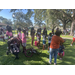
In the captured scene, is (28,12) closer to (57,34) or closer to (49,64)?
(57,34)

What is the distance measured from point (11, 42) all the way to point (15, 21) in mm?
1465

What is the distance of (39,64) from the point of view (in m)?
3.07

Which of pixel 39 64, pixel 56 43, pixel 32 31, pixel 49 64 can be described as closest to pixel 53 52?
pixel 56 43

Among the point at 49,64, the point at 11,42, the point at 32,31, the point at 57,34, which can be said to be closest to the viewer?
the point at 57,34

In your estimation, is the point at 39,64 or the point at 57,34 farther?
the point at 39,64

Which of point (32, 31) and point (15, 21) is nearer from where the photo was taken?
point (15, 21)

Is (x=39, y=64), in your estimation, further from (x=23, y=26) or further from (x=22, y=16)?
(x=22, y=16)

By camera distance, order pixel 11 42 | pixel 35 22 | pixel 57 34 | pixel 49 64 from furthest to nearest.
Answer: pixel 35 22, pixel 11 42, pixel 49 64, pixel 57 34

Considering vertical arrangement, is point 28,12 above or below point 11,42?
above

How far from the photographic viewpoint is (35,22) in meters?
4.16

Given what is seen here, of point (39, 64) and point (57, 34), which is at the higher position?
point (57, 34)

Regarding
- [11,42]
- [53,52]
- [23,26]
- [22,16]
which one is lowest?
[53,52]
